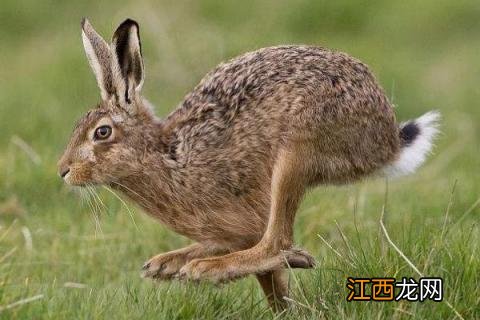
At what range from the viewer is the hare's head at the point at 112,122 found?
572 cm

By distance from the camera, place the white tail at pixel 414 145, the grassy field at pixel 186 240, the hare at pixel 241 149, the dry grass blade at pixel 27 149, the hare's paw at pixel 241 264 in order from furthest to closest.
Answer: the dry grass blade at pixel 27 149
the white tail at pixel 414 145
the hare at pixel 241 149
the hare's paw at pixel 241 264
the grassy field at pixel 186 240

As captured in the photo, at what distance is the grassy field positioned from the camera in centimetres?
525

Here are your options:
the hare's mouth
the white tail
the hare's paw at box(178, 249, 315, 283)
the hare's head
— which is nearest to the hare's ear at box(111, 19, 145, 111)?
the hare's head

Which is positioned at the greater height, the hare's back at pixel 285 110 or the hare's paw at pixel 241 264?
the hare's back at pixel 285 110

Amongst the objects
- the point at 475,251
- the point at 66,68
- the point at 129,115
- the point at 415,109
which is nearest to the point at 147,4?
the point at 66,68

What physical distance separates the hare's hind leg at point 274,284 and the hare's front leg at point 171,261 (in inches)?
10.1

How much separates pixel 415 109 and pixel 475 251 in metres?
5.32

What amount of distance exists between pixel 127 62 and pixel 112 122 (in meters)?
0.30

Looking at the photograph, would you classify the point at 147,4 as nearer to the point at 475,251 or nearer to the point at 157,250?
the point at 157,250

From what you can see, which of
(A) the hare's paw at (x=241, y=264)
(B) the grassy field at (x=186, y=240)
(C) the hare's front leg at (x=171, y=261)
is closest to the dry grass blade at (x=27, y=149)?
(B) the grassy field at (x=186, y=240)

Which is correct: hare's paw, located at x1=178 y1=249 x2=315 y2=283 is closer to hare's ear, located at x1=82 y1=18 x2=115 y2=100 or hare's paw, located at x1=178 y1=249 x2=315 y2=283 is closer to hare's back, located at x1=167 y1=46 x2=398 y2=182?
hare's back, located at x1=167 y1=46 x2=398 y2=182

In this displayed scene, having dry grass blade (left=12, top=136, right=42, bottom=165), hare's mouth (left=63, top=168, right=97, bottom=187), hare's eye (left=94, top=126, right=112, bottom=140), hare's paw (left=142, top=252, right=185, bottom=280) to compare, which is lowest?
hare's paw (left=142, top=252, right=185, bottom=280)

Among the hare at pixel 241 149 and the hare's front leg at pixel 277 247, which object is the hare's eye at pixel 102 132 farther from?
the hare's front leg at pixel 277 247

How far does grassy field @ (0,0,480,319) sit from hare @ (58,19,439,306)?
0.67ft
